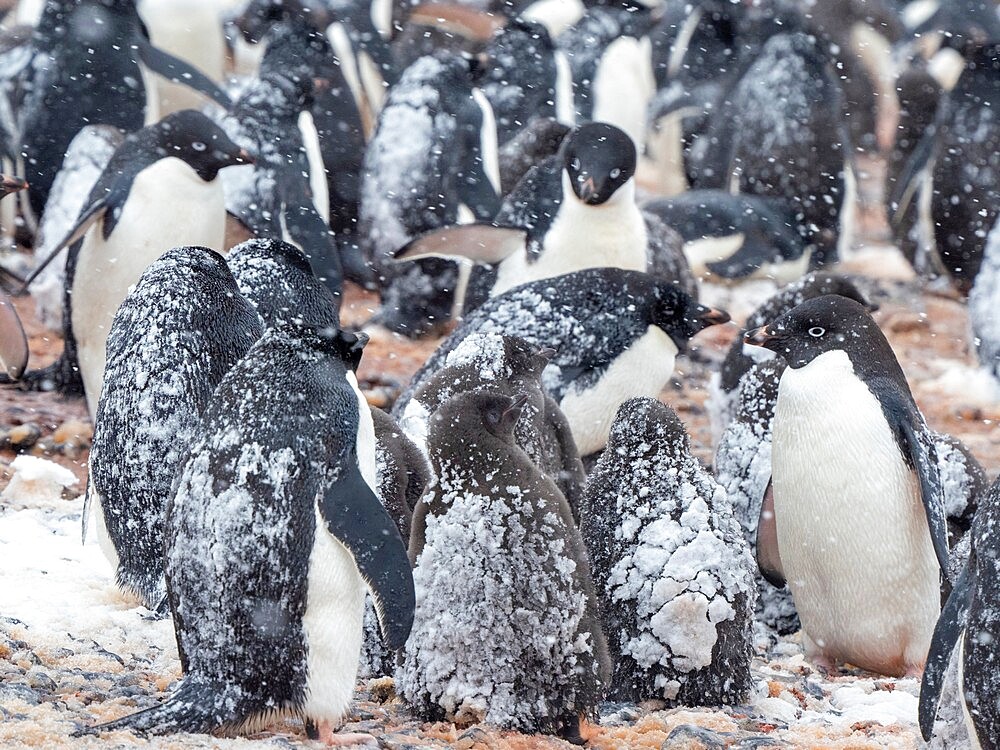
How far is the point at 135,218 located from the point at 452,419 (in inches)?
111

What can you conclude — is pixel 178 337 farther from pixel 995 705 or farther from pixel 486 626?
pixel 995 705

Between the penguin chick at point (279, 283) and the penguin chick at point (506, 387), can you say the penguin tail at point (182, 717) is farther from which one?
the penguin chick at point (279, 283)

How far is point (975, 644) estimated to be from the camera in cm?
310

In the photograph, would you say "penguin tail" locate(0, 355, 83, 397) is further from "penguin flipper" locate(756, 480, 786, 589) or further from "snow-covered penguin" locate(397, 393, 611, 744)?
"snow-covered penguin" locate(397, 393, 611, 744)

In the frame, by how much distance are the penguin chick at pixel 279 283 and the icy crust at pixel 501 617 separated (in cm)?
147

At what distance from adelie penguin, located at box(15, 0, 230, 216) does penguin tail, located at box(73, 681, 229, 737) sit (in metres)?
5.46

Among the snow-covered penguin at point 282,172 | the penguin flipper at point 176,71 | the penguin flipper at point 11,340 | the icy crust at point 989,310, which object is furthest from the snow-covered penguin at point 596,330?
the penguin flipper at point 176,71

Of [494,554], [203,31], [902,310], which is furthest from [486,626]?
[203,31]

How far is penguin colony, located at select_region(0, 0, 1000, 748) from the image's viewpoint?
316 centimetres

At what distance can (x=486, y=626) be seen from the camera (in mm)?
Answer: 3324

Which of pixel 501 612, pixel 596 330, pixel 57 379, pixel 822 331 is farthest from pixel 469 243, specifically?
pixel 501 612

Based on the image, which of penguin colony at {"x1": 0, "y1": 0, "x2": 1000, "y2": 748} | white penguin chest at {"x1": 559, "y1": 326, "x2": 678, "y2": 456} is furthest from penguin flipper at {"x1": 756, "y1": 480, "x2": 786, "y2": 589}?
white penguin chest at {"x1": 559, "y1": 326, "x2": 678, "y2": 456}

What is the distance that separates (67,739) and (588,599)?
3.78ft

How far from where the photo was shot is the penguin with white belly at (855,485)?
4.38 m
